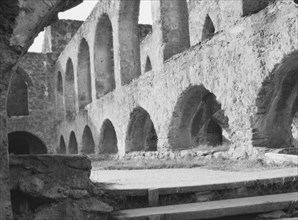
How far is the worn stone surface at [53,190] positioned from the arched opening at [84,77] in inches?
502

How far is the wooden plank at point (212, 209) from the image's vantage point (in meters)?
3.06

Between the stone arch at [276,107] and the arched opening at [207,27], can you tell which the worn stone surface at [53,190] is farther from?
the arched opening at [207,27]

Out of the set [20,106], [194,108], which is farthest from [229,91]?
[20,106]

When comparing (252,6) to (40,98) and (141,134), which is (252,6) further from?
(40,98)

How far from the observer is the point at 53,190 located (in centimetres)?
313

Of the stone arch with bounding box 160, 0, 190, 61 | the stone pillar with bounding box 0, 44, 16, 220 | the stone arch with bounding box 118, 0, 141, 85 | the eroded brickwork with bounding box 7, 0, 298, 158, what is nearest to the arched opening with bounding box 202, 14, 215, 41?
the eroded brickwork with bounding box 7, 0, 298, 158

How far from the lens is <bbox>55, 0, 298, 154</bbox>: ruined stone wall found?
575cm

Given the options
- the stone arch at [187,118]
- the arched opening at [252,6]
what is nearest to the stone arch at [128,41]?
the stone arch at [187,118]

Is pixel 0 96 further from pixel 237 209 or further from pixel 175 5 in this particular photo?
pixel 175 5

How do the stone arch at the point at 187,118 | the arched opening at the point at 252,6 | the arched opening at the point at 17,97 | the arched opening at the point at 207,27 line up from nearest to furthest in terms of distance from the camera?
the arched opening at the point at 252,6 < the stone arch at the point at 187,118 < the arched opening at the point at 207,27 < the arched opening at the point at 17,97

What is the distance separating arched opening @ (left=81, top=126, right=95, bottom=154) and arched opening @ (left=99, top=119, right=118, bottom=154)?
75.6 inches

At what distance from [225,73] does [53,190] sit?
14.6 feet

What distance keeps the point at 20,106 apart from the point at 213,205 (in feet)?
62.8

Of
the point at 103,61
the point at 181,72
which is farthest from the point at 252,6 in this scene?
the point at 103,61
